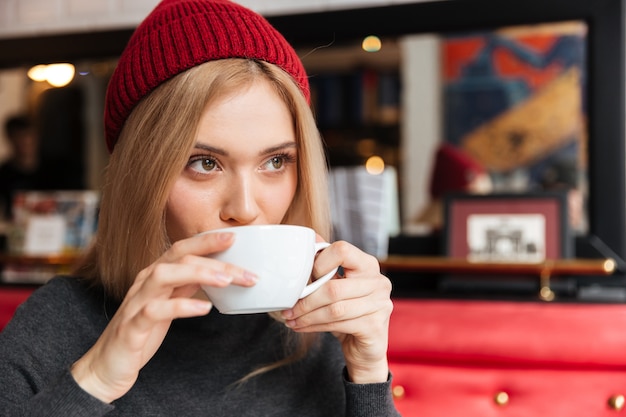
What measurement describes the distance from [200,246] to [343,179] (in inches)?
46.0

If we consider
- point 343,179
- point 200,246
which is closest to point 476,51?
point 343,179

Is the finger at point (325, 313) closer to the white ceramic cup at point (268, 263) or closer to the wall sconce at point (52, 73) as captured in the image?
the white ceramic cup at point (268, 263)

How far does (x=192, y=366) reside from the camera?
88 cm

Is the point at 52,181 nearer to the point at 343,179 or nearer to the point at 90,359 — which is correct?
the point at 343,179

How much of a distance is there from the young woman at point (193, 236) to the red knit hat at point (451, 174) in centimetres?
142

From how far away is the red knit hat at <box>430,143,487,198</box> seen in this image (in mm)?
2293

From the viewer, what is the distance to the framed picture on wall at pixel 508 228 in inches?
62.1

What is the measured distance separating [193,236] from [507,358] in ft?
2.08

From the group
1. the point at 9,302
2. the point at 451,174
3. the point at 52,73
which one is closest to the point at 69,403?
the point at 9,302

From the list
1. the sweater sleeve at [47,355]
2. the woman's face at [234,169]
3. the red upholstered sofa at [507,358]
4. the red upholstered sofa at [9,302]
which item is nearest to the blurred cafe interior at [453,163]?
the red upholstered sofa at [507,358]

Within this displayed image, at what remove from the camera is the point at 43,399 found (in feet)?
2.05

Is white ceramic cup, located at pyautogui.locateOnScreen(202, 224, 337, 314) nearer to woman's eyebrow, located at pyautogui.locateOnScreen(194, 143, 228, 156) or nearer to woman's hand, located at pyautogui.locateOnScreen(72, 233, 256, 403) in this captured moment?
woman's hand, located at pyautogui.locateOnScreen(72, 233, 256, 403)

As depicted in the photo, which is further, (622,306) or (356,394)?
(622,306)

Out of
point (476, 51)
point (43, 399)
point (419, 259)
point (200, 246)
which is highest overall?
point (476, 51)
